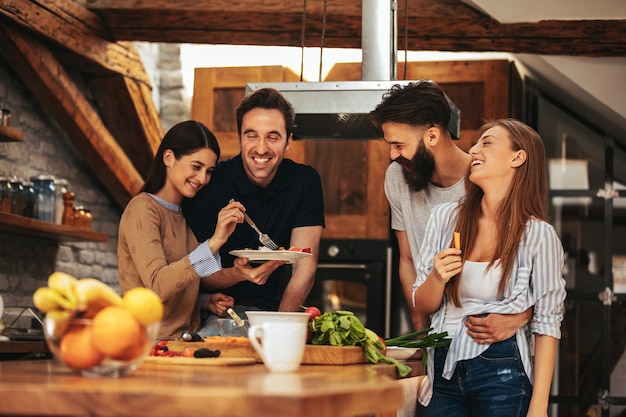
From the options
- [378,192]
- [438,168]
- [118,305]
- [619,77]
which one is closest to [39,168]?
[378,192]

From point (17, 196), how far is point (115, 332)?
12.0 ft

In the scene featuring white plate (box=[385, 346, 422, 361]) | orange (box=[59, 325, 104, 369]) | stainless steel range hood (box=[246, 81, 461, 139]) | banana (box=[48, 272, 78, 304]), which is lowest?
white plate (box=[385, 346, 422, 361])

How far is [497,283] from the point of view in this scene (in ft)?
9.62

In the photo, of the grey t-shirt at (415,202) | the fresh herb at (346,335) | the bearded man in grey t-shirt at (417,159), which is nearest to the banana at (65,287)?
the fresh herb at (346,335)

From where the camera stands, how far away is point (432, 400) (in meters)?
2.97

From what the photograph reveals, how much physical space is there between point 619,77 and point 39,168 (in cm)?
356

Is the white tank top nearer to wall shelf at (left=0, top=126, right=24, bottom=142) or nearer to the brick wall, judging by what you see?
wall shelf at (left=0, top=126, right=24, bottom=142)

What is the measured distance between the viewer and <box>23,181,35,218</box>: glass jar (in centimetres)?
523

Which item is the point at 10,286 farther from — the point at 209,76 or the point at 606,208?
the point at 606,208

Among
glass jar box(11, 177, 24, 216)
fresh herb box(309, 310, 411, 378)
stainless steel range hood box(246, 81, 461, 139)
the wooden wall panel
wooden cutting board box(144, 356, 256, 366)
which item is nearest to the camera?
wooden cutting board box(144, 356, 256, 366)

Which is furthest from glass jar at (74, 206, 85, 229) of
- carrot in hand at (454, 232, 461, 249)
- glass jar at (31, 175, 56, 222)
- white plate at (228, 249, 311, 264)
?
carrot in hand at (454, 232, 461, 249)

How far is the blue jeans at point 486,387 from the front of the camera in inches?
111

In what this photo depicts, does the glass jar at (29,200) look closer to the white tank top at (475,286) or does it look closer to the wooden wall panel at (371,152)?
the wooden wall panel at (371,152)

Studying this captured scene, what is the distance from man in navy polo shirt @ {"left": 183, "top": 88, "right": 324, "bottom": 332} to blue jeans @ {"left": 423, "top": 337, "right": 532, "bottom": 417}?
35.7 inches
